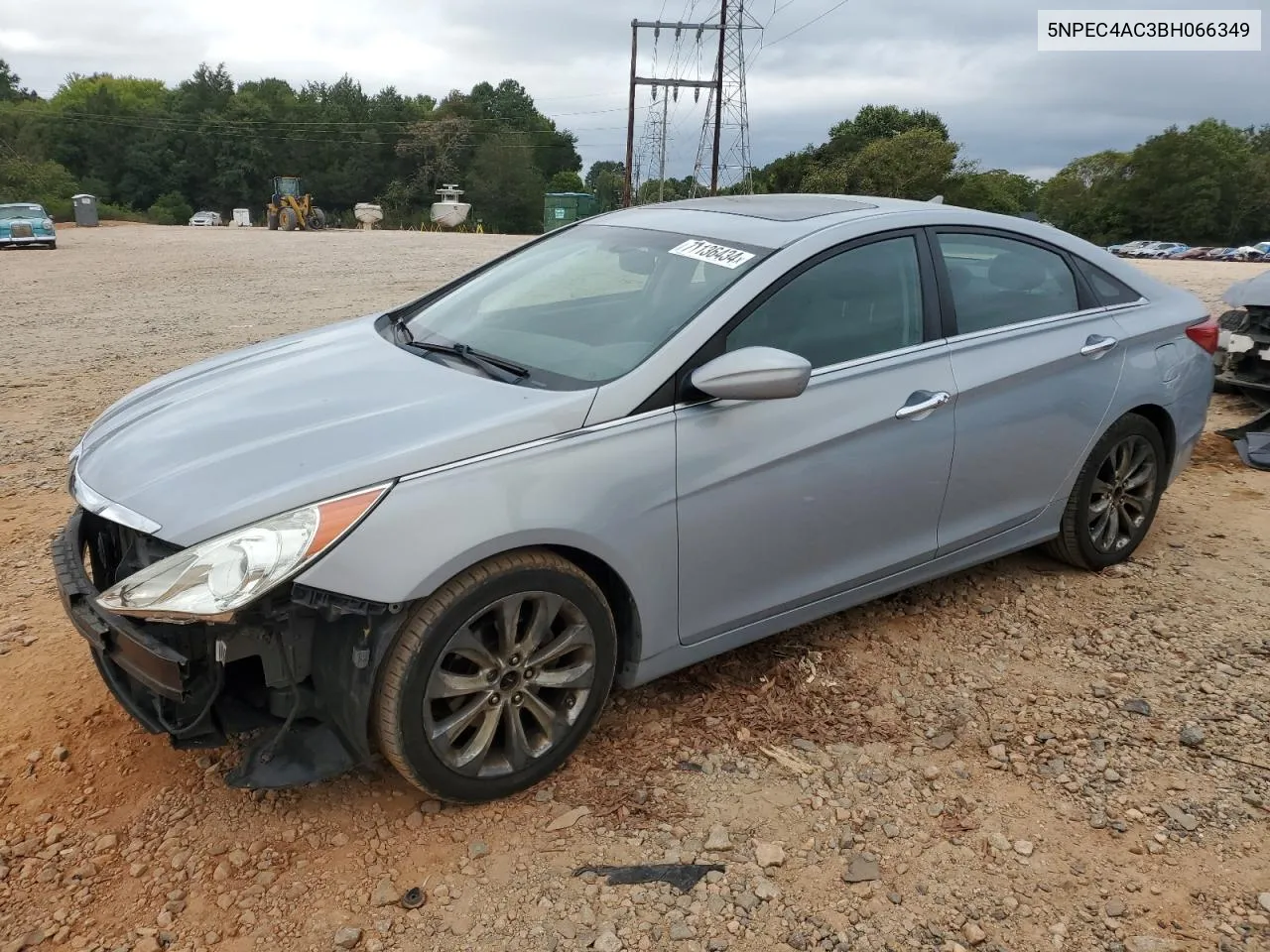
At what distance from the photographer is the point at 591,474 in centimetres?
265

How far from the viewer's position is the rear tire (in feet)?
13.4

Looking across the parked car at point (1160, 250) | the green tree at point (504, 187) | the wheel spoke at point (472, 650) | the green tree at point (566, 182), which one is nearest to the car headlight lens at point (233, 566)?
the wheel spoke at point (472, 650)

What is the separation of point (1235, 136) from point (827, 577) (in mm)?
79710

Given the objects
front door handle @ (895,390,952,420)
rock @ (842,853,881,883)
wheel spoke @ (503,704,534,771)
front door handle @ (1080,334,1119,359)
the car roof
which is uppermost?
the car roof

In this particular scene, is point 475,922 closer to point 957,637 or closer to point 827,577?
point 827,577

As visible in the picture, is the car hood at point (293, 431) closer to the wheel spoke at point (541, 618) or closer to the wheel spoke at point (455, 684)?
the wheel spoke at point (541, 618)

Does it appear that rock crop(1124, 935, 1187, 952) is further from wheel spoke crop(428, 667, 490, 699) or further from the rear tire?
the rear tire

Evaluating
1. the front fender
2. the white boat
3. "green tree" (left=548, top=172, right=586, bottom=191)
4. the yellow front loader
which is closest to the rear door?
the front fender

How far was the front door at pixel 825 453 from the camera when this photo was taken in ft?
9.51

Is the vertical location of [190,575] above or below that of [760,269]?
below

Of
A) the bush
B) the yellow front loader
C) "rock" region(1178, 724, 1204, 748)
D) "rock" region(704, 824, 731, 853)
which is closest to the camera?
"rock" region(704, 824, 731, 853)

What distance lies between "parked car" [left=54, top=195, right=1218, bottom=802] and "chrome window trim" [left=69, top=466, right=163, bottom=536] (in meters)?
0.01

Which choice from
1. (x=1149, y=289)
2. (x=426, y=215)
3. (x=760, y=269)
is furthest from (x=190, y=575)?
(x=426, y=215)

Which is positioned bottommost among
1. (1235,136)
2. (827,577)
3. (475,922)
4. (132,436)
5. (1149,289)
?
(475,922)
